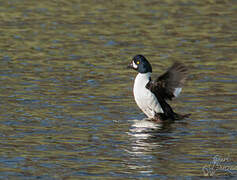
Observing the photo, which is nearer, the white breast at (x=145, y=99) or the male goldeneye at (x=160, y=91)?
the male goldeneye at (x=160, y=91)

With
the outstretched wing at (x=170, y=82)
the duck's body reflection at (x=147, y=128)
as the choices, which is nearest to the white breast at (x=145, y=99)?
the outstretched wing at (x=170, y=82)

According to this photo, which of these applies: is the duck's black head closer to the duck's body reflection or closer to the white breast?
the white breast

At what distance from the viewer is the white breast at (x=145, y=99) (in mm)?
15812

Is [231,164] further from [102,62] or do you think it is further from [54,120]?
[102,62]

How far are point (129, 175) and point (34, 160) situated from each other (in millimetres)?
1794

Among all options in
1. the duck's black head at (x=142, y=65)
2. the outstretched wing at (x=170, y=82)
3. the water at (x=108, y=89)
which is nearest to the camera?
the water at (x=108, y=89)

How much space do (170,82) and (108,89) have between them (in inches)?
128

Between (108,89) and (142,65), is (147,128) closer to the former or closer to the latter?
(142,65)

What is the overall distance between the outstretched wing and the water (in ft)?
2.21

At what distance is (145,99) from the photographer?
15.8 metres

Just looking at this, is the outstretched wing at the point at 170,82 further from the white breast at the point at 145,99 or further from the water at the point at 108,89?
the water at the point at 108,89

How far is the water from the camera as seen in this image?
12.5 meters

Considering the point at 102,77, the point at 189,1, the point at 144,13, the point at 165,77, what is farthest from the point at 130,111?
the point at 189,1

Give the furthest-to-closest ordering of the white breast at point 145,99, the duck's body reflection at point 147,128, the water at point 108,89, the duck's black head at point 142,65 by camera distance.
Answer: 1. the duck's black head at point 142,65
2. the white breast at point 145,99
3. the duck's body reflection at point 147,128
4. the water at point 108,89
